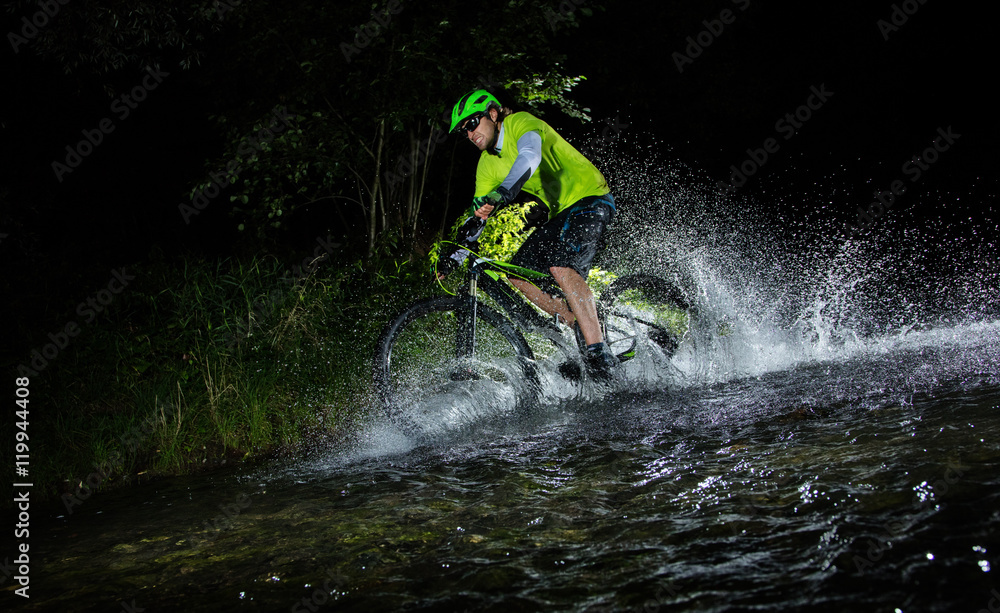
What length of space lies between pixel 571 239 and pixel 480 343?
36.0 inches

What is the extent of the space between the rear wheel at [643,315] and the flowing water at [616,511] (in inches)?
10.7

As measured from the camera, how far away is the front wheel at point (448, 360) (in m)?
4.38

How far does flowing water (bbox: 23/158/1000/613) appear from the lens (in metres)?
1.85

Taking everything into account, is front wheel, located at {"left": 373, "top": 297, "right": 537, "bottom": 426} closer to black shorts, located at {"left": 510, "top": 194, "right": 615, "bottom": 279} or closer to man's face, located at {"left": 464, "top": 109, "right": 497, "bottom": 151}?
black shorts, located at {"left": 510, "top": 194, "right": 615, "bottom": 279}

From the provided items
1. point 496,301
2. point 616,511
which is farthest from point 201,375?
point 616,511

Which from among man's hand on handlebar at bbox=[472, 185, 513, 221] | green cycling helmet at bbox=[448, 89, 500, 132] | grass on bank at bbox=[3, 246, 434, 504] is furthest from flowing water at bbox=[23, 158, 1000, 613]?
green cycling helmet at bbox=[448, 89, 500, 132]

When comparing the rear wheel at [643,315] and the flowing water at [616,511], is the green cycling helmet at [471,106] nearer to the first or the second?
the rear wheel at [643,315]

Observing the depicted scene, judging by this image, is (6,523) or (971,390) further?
(6,523)

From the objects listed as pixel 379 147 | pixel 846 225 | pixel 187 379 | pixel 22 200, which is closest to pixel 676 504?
pixel 187 379

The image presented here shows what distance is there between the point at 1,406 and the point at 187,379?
124cm

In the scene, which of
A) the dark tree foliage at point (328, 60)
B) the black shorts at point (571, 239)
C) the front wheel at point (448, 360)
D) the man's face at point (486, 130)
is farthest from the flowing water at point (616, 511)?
the dark tree foliage at point (328, 60)

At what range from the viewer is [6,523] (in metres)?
3.89

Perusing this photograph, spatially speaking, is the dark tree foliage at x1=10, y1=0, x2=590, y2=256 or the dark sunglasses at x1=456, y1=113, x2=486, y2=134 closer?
the dark sunglasses at x1=456, y1=113, x2=486, y2=134

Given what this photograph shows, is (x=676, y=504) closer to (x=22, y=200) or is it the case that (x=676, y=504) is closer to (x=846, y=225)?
(x=22, y=200)
